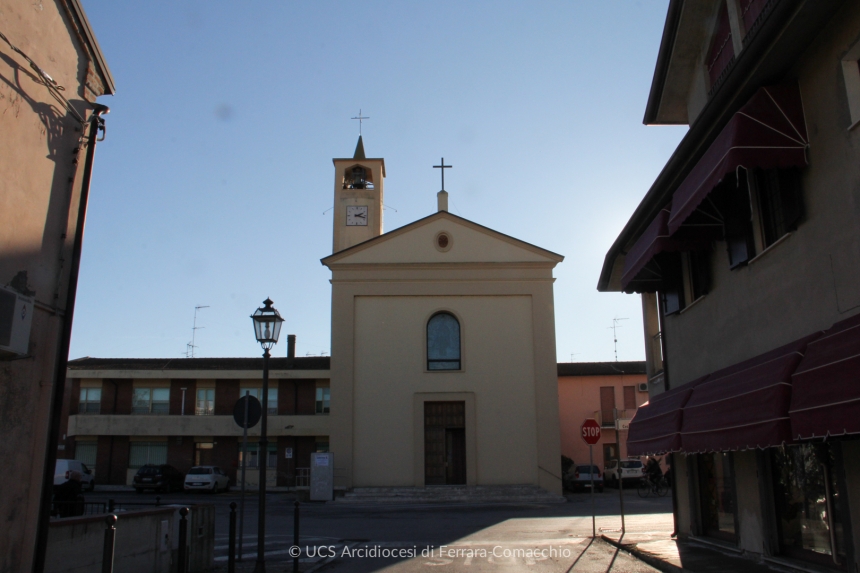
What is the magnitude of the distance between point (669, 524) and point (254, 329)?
10856mm

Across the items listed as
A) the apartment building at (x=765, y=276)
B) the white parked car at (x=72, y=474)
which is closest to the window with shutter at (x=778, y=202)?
the apartment building at (x=765, y=276)

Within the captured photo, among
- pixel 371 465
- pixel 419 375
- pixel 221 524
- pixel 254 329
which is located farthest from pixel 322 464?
pixel 254 329

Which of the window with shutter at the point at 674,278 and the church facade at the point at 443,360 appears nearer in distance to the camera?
the window with shutter at the point at 674,278

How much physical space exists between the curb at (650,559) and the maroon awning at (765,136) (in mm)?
5093

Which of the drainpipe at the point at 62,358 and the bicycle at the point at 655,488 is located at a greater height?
the drainpipe at the point at 62,358

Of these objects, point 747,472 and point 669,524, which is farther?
point 669,524

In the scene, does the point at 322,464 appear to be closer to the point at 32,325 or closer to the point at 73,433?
the point at 73,433

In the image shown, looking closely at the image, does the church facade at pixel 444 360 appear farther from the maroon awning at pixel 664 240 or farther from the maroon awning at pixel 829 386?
the maroon awning at pixel 829 386

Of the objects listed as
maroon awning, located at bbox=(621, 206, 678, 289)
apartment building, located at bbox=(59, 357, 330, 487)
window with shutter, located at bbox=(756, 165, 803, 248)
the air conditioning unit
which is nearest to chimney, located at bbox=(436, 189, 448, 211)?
apartment building, located at bbox=(59, 357, 330, 487)

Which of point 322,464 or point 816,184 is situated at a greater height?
point 816,184

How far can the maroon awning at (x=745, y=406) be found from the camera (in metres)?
7.42

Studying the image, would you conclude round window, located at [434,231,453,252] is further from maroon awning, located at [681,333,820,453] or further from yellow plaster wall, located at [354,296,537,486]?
maroon awning, located at [681,333,820,453]

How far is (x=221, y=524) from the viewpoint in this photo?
18.7 m

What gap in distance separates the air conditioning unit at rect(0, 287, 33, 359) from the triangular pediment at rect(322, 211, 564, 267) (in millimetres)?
23242
